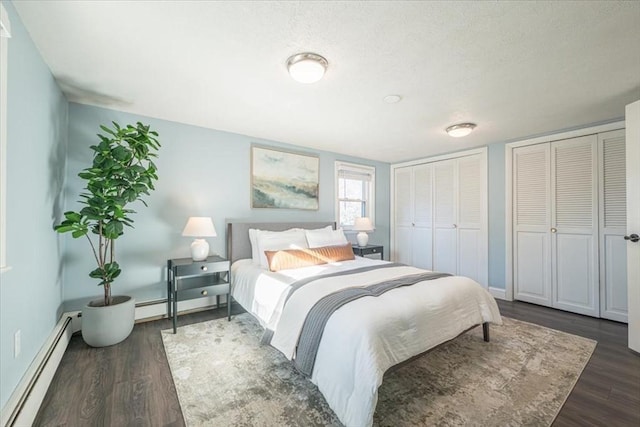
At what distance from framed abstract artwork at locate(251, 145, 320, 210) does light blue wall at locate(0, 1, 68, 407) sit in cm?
208

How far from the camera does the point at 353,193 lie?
5.18m

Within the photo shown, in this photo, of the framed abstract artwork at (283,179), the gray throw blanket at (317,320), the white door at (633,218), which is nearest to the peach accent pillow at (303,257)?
the gray throw blanket at (317,320)

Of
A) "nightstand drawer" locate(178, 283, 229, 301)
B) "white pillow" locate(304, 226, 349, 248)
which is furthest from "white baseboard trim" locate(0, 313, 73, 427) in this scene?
"white pillow" locate(304, 226, 349, 248)

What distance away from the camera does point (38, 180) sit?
194cm

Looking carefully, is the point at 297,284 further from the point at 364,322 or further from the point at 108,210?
the point at 108,210

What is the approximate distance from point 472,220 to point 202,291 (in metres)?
4.14

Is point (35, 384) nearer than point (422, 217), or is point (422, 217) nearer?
point (35, 384)

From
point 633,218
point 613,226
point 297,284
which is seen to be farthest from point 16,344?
point 613,226

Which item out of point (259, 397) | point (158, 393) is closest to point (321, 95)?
point (259, 397)

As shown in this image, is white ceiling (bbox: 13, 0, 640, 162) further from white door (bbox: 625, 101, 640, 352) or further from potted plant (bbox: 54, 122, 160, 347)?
potted plant (bbox: 54, 122, 160, 347)

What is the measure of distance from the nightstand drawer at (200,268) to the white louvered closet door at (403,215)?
3627 millimetres

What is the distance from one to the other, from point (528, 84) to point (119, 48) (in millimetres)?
3257

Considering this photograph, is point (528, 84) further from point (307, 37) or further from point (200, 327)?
point (200, 327)

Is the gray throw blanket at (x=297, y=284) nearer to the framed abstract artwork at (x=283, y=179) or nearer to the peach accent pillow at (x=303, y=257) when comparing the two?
the peach accent pillow at (x=303, y=257)
